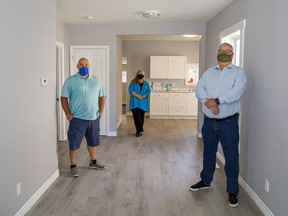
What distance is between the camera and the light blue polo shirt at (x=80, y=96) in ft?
12.5

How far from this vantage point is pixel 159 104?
951 centimetres

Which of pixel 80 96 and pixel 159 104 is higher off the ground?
pixel 80 96

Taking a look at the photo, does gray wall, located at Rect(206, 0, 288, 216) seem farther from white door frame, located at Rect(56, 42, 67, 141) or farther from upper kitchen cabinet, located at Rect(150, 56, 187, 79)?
upper kitchen cabinet, located at Rect(150, 56, 187, 79)

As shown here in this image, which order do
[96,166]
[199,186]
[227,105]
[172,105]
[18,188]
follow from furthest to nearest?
[172,105]
[96,166]
[199,186]
[227,105]
[18,188]

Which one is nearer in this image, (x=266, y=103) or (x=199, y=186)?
(x=266, y=103)

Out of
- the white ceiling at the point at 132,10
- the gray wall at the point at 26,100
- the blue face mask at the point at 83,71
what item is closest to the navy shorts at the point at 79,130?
the gray wall at the point at 26,100

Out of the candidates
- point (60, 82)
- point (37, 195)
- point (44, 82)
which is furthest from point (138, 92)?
point (37, 195)

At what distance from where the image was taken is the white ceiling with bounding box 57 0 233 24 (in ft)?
14.9

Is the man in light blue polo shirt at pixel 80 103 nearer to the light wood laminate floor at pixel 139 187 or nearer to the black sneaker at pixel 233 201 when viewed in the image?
the light wood laminate floor at pixel 139 187

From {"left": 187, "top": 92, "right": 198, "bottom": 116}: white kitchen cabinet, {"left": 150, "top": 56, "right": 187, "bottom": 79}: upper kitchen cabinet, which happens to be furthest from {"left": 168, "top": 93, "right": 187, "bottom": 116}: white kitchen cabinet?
{"left": 150, "top": 56, "right": 187, "bottom": 79}: upper kitchen cabinet

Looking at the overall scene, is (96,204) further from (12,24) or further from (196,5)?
(196,5)

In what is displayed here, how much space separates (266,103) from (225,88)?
417 mm

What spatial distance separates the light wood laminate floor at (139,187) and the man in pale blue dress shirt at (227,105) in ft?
1.25

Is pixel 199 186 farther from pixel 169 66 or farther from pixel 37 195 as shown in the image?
pixel 169 66
